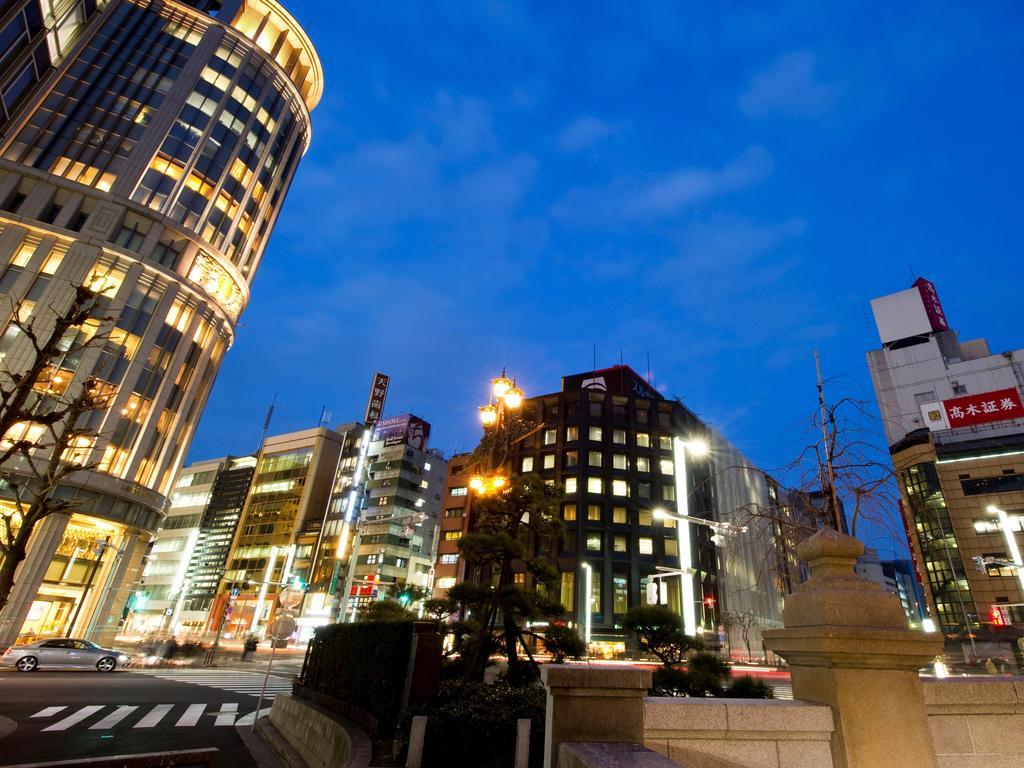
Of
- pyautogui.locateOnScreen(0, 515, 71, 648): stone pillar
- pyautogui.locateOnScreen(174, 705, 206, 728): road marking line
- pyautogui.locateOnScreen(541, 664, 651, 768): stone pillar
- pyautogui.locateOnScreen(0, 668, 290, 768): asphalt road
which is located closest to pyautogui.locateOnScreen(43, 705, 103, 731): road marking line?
pyautogui.locateOnScreen(0, 668, 290, 768): asphalt road

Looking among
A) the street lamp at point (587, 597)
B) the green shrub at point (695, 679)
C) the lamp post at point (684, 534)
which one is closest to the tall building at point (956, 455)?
the lamp post at point (684, 534)

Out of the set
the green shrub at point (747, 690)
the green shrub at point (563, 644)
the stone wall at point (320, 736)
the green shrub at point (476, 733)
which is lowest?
the stone wall at point (320, 736)

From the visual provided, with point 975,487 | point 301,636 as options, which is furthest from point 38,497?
point 975,487

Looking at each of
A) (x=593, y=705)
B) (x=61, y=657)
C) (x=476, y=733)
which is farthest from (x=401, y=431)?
(x=593, y=705)

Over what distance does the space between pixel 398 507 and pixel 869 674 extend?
8183cm

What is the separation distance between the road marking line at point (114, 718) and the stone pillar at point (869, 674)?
53.2ft

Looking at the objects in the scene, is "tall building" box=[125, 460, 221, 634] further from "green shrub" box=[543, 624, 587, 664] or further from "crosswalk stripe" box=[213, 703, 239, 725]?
"green shrub" box=[543, 624, 587, 664]

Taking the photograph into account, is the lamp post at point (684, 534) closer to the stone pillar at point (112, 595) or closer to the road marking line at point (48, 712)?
the road marking line at point (48, 712)

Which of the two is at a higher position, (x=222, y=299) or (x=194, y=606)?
(x=222, y=299)

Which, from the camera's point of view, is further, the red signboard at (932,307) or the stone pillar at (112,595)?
the red signboard at (932,307)

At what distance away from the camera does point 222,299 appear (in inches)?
1811

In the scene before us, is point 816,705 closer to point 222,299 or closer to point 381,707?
point 381,707

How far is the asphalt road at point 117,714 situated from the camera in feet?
35.9

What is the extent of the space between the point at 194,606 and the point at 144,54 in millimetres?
Answer: 83453
